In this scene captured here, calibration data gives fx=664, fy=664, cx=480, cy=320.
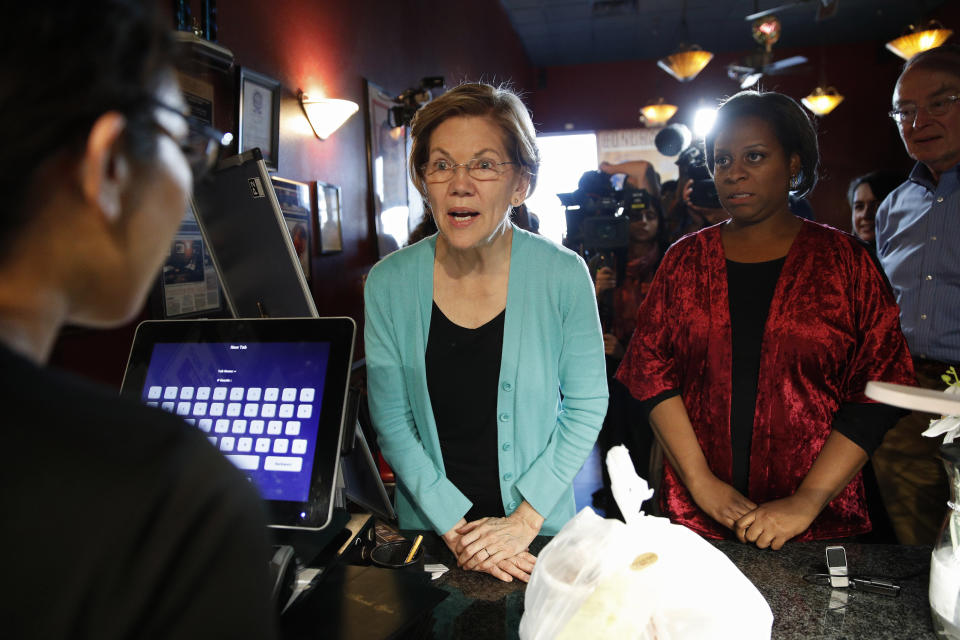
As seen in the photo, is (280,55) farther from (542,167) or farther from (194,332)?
(194,332)

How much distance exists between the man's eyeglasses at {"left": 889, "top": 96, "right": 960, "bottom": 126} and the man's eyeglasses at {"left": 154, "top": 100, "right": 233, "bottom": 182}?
2.06 meters

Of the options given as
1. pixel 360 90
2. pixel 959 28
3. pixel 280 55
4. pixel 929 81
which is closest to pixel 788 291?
pixel 929 81

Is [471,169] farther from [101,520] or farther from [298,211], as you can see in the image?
[298,211]

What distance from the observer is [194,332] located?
1.05 meters

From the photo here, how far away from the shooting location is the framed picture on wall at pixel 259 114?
240 centimetres

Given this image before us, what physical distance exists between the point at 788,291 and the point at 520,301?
0.58 meters

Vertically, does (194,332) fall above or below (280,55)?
below

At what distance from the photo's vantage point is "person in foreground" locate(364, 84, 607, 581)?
1286 millimetres

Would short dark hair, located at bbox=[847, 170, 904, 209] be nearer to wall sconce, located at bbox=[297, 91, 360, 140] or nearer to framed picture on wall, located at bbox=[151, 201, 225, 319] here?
wall sconce, located at bbox=[297, 91, 360, 140]

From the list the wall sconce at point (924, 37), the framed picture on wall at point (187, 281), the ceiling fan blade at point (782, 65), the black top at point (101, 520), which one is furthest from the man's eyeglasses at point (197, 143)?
the wall sconce at point (924, 37)

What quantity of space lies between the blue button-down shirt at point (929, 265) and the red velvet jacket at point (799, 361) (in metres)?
0.94

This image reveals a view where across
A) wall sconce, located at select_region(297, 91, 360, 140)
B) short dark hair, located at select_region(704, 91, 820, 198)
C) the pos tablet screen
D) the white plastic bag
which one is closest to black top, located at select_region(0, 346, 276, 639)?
the white plastic bag

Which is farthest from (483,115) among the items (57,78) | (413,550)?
(57,78)

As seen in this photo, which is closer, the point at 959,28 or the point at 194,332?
the point at 194,332
